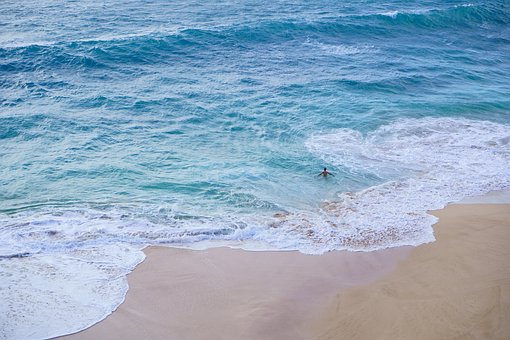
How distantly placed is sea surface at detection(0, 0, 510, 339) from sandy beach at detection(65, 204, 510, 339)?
48 cm

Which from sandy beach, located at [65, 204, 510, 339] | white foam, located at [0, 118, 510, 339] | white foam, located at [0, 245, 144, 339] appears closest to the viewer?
sandy beach, located at [65, 204, 510, 339]

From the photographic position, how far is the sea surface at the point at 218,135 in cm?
1109

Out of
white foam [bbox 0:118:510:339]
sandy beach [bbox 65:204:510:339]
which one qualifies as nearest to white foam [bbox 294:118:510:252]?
white foam [bbox 0:118:510:339]

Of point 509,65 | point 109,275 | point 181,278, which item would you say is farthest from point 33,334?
point 509,65

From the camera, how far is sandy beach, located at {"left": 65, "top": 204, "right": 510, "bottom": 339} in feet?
27.7

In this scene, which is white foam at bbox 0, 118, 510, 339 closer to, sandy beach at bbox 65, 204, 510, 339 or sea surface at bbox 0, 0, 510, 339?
sea surface at bbox 0, 0, 510, 339

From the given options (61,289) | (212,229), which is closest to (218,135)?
(212,229)

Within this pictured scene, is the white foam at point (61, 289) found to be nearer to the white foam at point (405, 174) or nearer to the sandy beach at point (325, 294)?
the sandy beach at point (325, 294)

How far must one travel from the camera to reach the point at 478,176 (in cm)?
1423

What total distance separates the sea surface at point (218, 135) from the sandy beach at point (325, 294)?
476 mm

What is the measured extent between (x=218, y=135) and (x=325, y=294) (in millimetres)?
8521

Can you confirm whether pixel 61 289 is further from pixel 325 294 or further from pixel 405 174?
pixel 405 174

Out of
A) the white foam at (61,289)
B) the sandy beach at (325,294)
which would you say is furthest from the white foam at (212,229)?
the sandy beach at (325,294)

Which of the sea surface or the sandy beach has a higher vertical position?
the sea surface
